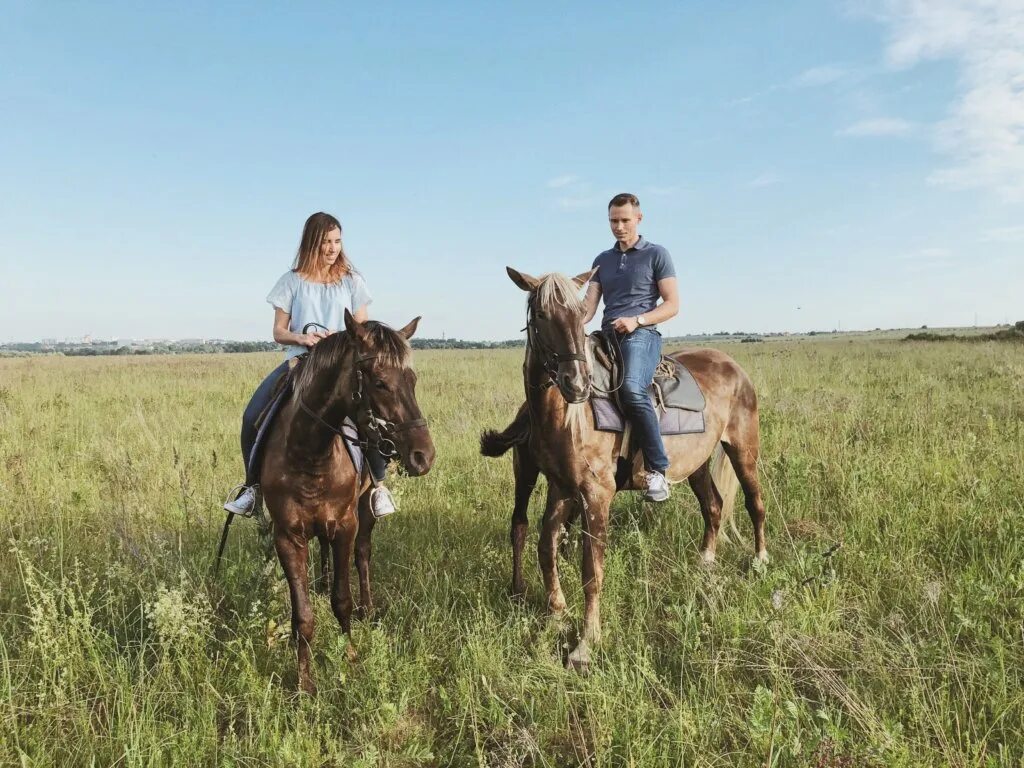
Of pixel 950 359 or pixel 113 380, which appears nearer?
pixel 113 380

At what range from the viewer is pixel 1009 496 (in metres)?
5.11

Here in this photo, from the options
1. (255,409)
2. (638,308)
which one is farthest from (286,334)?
(638,308)

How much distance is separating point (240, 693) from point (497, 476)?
4.12 meters

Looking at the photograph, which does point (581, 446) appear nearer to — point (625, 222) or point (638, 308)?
point (638, 308)

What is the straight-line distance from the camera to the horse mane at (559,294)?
3.47m

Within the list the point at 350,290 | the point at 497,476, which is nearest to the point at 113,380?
the point at 497,476

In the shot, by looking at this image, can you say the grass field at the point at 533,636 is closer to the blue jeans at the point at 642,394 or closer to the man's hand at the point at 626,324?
the blue jeans at the point at 642,394

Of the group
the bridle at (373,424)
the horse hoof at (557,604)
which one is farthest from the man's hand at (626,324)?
the horse hoof at (557,604)

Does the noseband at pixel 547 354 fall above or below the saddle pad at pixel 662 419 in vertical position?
above

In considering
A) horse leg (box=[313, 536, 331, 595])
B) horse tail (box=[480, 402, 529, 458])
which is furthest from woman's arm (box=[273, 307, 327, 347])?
horse leg (box=[313, 536, 331, 595])

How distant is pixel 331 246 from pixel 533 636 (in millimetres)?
3141

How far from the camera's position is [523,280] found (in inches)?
148

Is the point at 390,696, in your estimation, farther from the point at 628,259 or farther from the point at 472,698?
the point at 628,259

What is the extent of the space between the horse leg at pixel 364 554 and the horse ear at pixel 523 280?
2.08m
